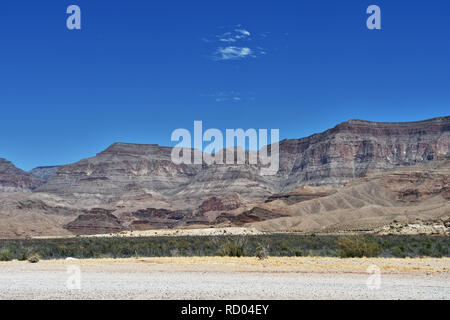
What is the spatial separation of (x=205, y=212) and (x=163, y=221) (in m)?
14.1

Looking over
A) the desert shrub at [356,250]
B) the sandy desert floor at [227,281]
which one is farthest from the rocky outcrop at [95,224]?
the desert shrub at [356,250]

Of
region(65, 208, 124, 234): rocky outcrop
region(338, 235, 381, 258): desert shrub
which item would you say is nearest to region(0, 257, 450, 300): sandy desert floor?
region(338, 235, 381, 258): desert shrub

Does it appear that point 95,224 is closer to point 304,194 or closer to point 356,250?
point 304,194

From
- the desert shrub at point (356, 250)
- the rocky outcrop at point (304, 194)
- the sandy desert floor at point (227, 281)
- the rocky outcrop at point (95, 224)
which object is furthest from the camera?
the rocky outcrop at point (304, 194)

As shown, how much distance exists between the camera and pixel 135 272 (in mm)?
18469

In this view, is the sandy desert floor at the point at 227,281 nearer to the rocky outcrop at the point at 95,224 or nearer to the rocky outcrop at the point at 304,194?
the rocky outcrop at the point at 95,224

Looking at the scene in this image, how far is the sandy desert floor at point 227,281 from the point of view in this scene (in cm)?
1181

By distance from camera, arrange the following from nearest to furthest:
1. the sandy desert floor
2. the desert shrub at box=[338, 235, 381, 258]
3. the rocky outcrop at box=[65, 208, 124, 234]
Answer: the sandy desert floor < the desert shrub at box=[338, 235, 381, 258] < the rocky outcrop at box=[65, 208, 124, 234]

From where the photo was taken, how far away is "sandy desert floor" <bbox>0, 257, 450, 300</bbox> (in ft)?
38.8

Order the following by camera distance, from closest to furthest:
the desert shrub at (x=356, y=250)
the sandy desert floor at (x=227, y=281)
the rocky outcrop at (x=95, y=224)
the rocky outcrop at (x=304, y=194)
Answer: the sandy desert floor at (x=227, y=281) → the desert shrub at (x=356, y=250) → the rocky outcrop at (x=95, y=224) → the rocky outcrop at (x=304, y=194)

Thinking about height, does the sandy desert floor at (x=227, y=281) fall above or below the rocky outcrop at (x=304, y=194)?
below

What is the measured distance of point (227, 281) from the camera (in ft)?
49.6

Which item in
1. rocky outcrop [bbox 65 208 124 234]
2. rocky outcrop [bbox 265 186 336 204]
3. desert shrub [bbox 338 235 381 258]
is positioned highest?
rocky outcrop [bbox 265 186 336 204]

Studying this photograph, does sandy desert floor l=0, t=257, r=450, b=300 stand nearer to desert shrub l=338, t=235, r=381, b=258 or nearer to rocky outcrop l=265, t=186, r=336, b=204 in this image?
desert shrub l=338, t=235, r=381, b=258
